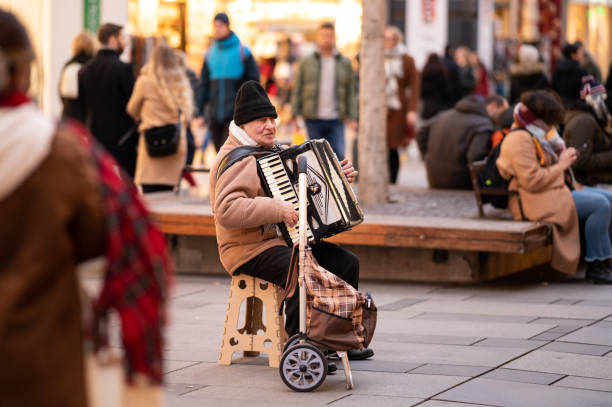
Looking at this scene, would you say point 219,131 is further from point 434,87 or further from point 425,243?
point 434,87

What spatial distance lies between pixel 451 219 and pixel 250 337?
3328 millimetres

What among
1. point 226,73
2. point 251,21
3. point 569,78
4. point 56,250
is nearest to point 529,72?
point 569,78

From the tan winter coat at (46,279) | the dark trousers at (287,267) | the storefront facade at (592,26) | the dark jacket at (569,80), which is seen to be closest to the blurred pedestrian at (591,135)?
the dark jacket at (569,80)

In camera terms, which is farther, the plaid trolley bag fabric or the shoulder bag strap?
the shoulder bag strap

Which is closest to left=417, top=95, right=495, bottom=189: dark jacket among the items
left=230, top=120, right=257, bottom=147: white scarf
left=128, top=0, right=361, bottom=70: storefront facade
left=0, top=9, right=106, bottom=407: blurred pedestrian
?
left=230, top=120, right=257, bottom=147: white scarf

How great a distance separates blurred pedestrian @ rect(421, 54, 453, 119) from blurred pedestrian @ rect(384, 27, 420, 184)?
2.23 m

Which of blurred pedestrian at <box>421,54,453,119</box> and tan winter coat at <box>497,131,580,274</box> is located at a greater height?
blurred pedestrian at <box>421,54,453,119</box>

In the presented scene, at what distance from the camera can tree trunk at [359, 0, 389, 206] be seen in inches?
423

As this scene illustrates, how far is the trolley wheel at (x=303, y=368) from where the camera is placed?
5574 mm

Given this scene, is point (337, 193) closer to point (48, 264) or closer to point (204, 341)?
point (204, 341)

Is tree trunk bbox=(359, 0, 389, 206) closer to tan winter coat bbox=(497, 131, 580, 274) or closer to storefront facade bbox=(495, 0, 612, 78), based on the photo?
tan winter coat bbox=(497, 131, 580, 274)

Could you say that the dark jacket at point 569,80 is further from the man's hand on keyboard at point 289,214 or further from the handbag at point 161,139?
the man's hand on keyboard at point 289,214

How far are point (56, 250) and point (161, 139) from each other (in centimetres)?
812

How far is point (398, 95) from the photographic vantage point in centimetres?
1453
